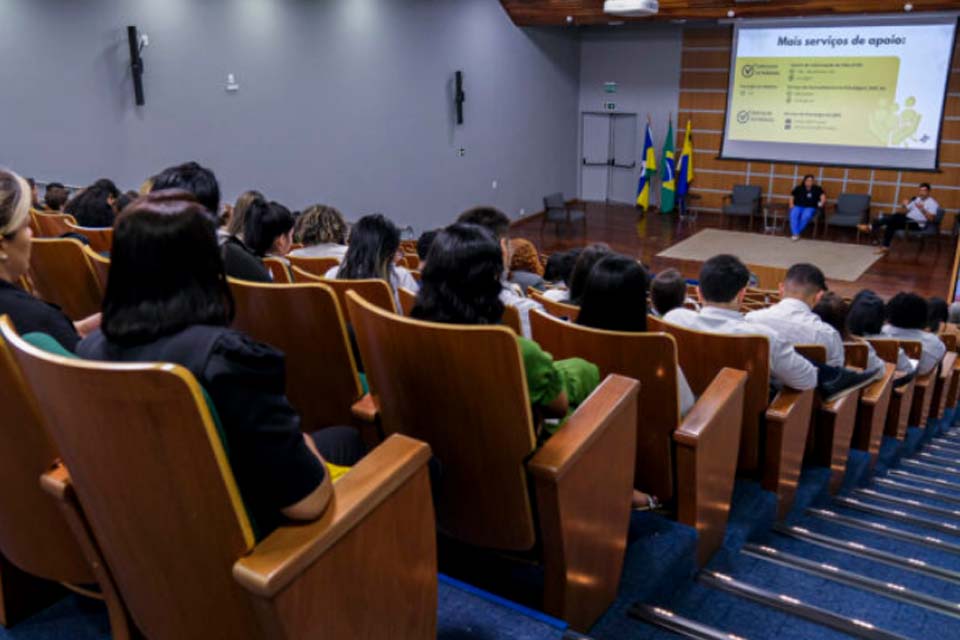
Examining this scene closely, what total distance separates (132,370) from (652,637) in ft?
4.24

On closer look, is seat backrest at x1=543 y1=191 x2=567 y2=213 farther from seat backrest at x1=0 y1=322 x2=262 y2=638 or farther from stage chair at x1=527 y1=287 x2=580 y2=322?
seat backrest at x1=0 y1=322 x2=262 y2=638

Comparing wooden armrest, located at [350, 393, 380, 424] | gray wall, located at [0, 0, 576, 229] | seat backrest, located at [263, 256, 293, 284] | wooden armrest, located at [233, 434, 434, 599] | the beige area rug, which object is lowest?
the beige area rug

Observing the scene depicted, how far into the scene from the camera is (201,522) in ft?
3.47

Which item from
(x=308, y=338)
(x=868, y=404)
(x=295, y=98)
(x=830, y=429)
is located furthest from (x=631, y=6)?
(x=308, y=338)

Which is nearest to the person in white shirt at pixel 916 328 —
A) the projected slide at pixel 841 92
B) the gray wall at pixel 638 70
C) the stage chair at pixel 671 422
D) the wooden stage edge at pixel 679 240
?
the stage chair at pixel 671 422

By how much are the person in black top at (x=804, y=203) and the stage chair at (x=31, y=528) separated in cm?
1142

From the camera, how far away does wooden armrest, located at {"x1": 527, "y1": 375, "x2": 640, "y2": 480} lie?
4.90ft

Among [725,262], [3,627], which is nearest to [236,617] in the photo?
[3,627]

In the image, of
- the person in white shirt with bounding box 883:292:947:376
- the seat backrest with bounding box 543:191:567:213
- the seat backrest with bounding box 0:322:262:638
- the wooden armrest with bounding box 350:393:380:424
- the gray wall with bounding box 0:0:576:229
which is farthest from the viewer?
the seat backrest with bounding box 543:191:567:213

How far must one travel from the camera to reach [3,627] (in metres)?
1.68

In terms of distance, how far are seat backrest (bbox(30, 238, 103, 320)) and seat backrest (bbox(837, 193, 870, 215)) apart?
437 inches

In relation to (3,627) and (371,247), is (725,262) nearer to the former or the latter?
(371,247)

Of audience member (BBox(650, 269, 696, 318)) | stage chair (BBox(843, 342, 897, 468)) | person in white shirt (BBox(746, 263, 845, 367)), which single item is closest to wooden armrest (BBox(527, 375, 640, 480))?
audience member (BBox(650, 269, 696, 318))

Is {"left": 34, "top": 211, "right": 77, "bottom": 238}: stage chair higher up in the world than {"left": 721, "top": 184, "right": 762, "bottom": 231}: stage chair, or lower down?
higher up
